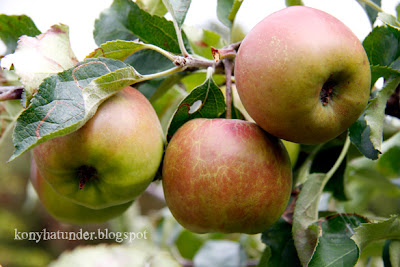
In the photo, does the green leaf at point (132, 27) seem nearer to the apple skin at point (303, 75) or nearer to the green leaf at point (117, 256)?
the apple skin at point (303, 75)

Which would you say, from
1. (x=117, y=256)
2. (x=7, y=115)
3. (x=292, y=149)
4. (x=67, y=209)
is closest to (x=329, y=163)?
(x=292, y=149)

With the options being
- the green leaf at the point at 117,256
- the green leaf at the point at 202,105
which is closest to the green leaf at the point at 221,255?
the green leaf at the point at 117,256

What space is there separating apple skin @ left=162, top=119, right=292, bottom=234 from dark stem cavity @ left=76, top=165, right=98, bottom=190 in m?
0.13

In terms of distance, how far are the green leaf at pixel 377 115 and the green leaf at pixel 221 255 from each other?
76cm

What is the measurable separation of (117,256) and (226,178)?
1518mm

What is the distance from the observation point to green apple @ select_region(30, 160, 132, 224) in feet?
2.76

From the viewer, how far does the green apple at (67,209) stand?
33.1 inches

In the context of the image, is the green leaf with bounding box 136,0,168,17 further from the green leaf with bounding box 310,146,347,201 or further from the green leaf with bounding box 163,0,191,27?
the green leaf with bounding box 310,146,347,201

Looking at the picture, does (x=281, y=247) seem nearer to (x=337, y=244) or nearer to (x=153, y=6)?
(x=337, y=244)

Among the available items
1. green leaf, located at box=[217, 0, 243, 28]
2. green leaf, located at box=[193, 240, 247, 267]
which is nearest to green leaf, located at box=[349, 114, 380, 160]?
green leaf, located at box=[217, 0, 243, 28]

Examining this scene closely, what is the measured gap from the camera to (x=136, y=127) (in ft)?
2.10

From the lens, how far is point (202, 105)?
2.43 ft

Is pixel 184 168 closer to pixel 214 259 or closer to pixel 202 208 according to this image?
pixel 202 208

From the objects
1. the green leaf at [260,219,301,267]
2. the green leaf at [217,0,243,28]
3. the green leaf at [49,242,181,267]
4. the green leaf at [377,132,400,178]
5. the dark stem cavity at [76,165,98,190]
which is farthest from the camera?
the green leaf at [49,242,181,267]
